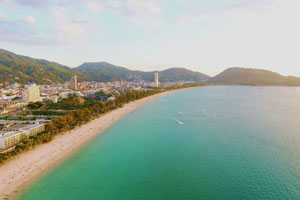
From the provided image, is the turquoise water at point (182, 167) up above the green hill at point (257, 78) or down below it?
below

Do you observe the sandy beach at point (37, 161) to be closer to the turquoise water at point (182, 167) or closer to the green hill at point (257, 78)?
the turquoise water at point (182, 167)

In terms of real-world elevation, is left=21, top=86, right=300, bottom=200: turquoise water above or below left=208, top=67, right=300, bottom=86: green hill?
below

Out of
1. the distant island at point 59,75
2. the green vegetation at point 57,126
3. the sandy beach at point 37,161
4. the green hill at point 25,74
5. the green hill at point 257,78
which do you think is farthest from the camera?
the green hill at point 257,78

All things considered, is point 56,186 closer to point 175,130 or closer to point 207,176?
point 207,176

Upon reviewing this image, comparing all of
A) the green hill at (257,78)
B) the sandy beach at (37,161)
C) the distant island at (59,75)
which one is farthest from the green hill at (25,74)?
the green hill at (257,78)

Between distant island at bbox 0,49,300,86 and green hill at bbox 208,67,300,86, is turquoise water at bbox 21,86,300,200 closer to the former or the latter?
distant island at bbox 0,49,300,86

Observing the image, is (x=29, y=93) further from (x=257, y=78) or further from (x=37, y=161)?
(x=257, y=78)

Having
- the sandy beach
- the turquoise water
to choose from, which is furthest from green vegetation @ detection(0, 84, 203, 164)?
the turquoise water

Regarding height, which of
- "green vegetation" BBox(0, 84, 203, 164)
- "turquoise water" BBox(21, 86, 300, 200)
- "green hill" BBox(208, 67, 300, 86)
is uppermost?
"green hill" BBox(208, 67, 300, 86)

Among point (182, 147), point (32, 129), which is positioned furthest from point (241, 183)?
point (32, 129)
